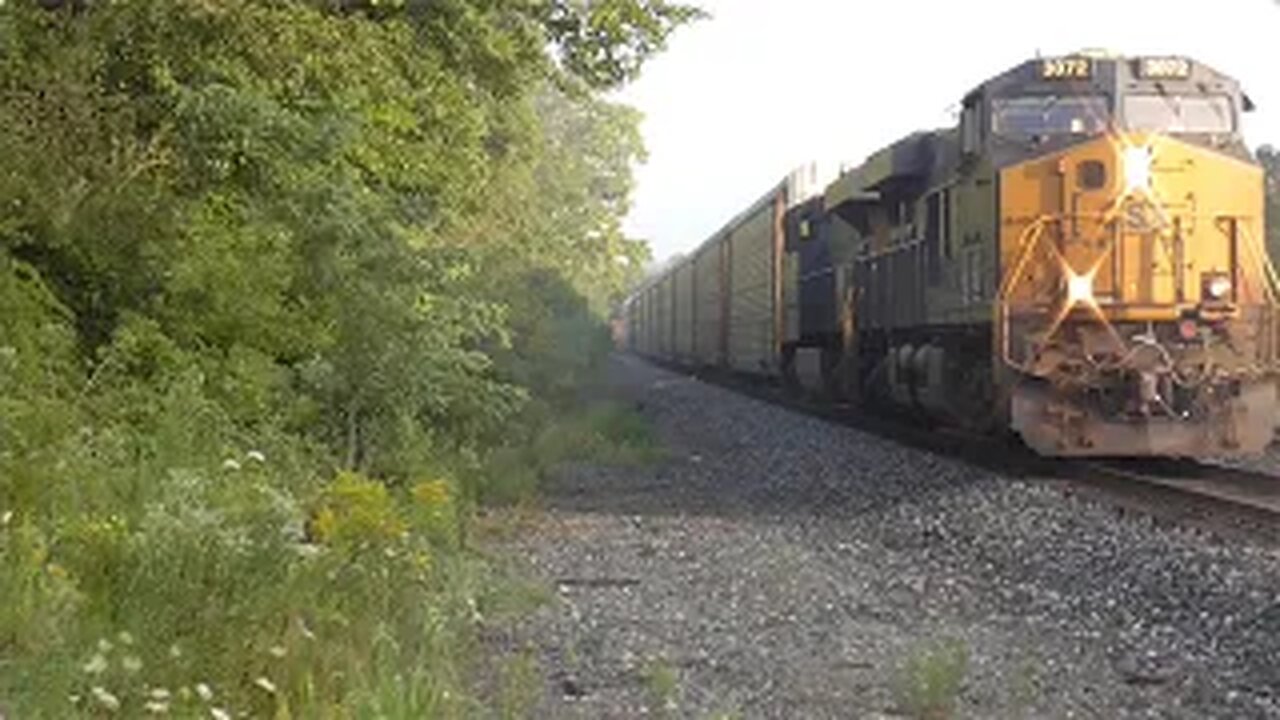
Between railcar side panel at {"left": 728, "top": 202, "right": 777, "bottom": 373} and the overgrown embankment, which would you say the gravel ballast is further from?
railcar side panel at {"left": 728, "top": 202, "right": 777, "bottom": 373}

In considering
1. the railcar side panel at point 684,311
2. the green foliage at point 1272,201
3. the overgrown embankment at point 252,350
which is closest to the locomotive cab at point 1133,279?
the green foliage at point 1272,201

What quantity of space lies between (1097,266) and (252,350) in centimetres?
709

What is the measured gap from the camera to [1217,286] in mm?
13328

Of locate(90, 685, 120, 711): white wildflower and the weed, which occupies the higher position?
locate(90, 685, 120, 711): white wildflower

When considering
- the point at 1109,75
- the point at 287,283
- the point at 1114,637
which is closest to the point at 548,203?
the point at 1109,75

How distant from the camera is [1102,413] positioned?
43.1 feet

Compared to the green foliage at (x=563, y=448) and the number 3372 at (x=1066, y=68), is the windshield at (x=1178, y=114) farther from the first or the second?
the green foliage at (x=563, y=448)

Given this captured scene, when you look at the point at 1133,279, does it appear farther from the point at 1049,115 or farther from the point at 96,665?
the point at 96,665

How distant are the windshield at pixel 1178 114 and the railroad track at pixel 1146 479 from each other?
3.00 metres

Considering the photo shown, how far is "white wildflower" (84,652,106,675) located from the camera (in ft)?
14.2

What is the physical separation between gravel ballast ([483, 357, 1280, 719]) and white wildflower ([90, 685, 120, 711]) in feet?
5.50

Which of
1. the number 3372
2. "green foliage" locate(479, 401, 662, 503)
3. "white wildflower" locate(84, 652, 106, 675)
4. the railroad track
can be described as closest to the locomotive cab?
the number 3372

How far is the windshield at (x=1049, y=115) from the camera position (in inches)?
556

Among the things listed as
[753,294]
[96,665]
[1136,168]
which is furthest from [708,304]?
[96,665]
